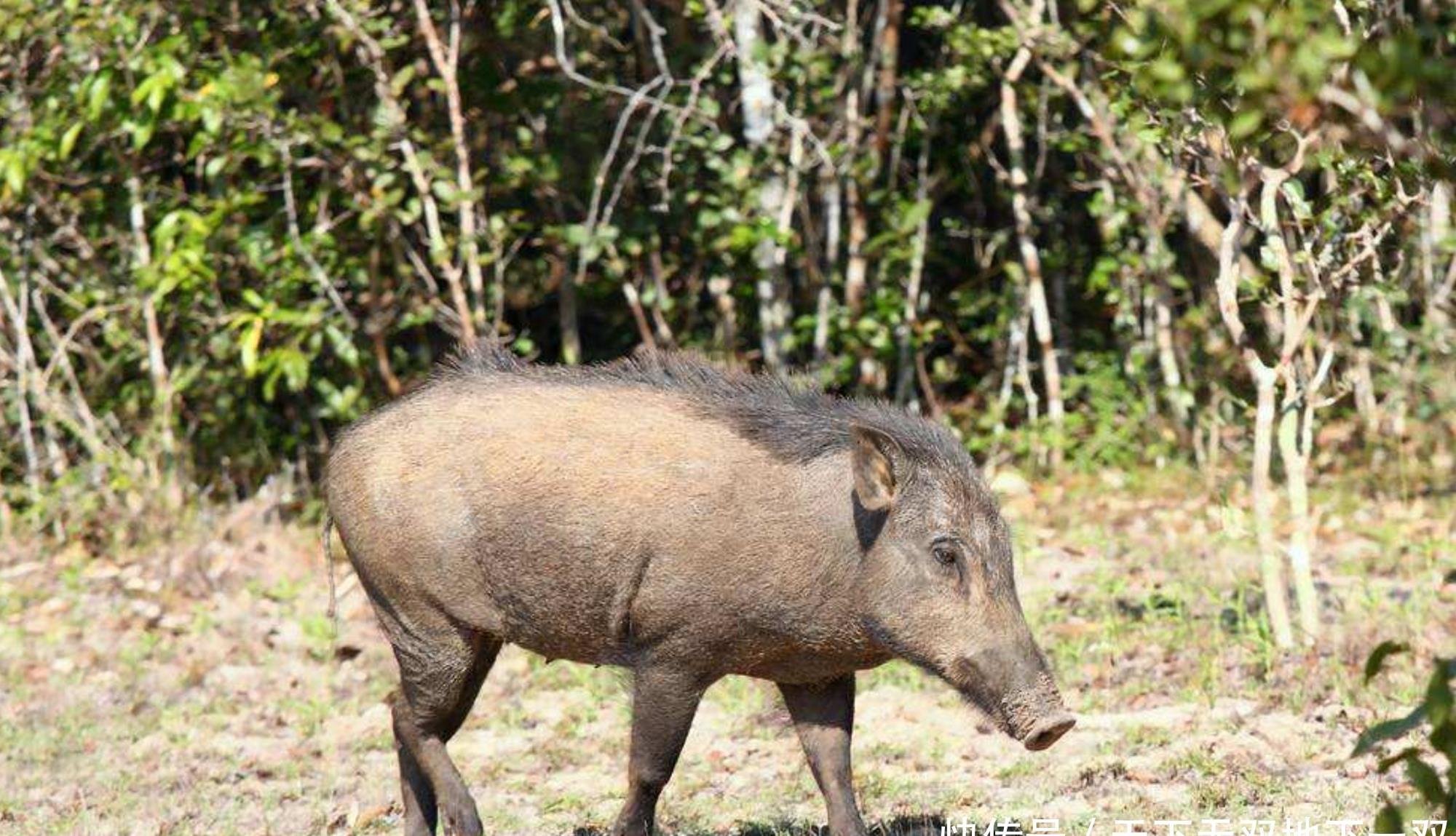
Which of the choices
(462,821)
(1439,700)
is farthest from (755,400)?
(1439,700)

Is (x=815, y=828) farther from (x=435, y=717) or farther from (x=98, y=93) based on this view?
(x=98, y=93)

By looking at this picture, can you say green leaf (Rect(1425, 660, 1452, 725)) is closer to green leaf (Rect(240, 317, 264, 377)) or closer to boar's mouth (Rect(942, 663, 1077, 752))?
boar's mouth (Rect(942, 663, 1077, 752))

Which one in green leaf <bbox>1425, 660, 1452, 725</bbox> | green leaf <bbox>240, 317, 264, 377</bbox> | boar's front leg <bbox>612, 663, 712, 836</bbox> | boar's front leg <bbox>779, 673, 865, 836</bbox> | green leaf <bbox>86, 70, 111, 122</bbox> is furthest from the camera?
green leaf <bbox>240, 317, 264, 377</bbox>

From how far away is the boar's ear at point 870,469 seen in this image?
473 cm

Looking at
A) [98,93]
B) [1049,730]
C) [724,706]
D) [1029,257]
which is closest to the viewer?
[1049,730]

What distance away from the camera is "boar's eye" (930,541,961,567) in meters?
4.74

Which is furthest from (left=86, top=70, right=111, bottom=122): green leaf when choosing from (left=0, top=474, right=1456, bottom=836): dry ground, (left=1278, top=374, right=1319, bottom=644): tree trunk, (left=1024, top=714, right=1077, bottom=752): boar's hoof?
(left=1024, top=714, right=1077, bottom=752): boar's hoof

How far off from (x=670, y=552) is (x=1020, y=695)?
3.03 ft

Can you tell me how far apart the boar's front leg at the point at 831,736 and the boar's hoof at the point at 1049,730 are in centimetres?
63

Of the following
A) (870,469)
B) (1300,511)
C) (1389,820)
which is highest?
(1389,820)

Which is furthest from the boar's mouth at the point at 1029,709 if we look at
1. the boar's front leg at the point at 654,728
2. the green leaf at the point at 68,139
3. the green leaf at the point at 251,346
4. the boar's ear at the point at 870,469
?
the green leaf at the point at 68,139

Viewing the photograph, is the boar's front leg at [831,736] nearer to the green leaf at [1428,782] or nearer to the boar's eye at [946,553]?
the boar's eye at [946,553]

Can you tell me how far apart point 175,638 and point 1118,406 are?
4937 mm

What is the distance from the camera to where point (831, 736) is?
5078 millimetres
